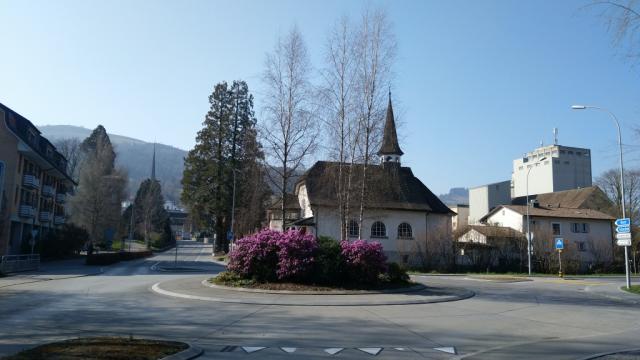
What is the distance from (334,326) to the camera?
12.5 m

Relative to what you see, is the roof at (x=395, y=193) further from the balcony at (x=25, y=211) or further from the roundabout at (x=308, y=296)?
the balcony at (x=25, y=211)

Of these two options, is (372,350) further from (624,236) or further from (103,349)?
(624,236)

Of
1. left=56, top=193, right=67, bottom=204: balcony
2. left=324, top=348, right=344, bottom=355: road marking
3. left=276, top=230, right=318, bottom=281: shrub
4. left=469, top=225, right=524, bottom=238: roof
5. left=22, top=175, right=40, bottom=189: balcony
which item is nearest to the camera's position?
left=324, top=348, right=344, bottom=355: road marking

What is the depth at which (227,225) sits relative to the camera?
6003 centimetres

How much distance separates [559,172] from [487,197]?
2331cm

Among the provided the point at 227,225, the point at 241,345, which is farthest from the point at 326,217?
the point at 241,345

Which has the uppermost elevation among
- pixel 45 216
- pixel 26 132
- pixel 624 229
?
pixel 26 132

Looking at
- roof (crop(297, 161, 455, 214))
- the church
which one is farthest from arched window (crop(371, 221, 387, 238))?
roof (crop(297, 161, 455, 214))

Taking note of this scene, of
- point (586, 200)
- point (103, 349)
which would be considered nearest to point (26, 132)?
point (103, 349)

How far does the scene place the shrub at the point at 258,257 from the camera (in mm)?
20844

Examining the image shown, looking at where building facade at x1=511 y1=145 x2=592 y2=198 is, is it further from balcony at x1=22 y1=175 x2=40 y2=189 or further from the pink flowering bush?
the pink flowering bush

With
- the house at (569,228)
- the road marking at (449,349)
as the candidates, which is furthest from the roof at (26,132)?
the house at (569,228)

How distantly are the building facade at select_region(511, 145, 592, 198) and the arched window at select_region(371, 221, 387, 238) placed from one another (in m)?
53.7

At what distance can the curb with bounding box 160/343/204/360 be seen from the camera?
8.38 metres
